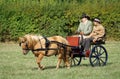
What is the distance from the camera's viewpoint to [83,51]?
53.2 feet

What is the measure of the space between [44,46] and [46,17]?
14.2 metres

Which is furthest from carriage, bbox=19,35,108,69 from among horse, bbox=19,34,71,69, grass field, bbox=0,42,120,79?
grass field, bbox=0,42,120,79

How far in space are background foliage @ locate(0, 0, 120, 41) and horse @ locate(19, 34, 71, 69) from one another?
13134 mm

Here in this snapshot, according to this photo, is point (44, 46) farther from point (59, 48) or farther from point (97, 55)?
point (97, 55)

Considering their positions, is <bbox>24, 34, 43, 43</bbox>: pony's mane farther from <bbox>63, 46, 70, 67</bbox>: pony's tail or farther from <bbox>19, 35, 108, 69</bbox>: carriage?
<bbox>63, 46, 70, 67</bbox>: pony's tail

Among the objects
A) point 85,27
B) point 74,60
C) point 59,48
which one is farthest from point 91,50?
point 74,60

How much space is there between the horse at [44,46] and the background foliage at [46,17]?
13134mm

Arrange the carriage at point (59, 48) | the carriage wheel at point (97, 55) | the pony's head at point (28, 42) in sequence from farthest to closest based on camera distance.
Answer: the carriage wheel at point (97, 55) < the carriage at point (59, 48) < the pony's head at point (28, 42)

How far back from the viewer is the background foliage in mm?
29297

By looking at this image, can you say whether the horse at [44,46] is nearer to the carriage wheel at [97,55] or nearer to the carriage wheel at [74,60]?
the carriage wheel at [74,60]

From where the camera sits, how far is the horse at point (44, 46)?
1506cm

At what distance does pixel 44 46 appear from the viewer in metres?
15.4

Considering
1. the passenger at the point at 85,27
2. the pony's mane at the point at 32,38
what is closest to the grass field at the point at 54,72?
the pony's mane at the point at 32,38

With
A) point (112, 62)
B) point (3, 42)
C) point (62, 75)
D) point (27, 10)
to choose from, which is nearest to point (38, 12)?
point (27, 10)
